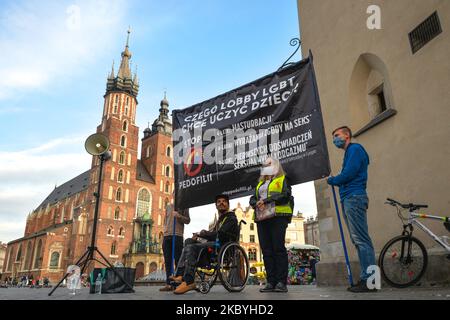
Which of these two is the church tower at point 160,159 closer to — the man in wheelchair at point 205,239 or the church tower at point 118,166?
→ the church tower at point 118,166

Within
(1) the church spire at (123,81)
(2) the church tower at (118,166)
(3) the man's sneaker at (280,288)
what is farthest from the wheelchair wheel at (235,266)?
(1) the church spire at (123,81)

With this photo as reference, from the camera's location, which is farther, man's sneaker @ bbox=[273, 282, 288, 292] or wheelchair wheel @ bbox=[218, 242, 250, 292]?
wheelchair wheel @ bbox=[218, 242, 250, 292]

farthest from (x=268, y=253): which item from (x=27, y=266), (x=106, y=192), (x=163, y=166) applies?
(x=27, y=266)

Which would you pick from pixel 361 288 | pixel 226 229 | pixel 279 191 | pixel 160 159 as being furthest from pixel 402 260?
pixel 160 159

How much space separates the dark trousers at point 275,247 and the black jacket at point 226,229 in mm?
576

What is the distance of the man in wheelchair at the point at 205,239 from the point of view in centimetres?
462

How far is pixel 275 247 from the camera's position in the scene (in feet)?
14.8

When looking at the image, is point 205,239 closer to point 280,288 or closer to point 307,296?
point 280,288

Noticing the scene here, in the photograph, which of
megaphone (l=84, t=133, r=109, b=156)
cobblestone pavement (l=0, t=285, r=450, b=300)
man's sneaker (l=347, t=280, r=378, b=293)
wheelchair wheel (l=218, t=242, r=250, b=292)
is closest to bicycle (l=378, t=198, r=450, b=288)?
cobblestone pavement (l=0, t=285, r=450, b=300)

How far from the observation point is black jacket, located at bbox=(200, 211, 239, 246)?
5.09 m

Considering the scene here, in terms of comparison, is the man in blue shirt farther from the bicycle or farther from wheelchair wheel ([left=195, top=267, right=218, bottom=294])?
wheelchair wheel ([left=195, top=267, right=218, bottom=294])

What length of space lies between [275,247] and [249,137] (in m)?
1.93

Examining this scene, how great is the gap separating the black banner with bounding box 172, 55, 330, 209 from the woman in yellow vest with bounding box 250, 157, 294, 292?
35 cm
